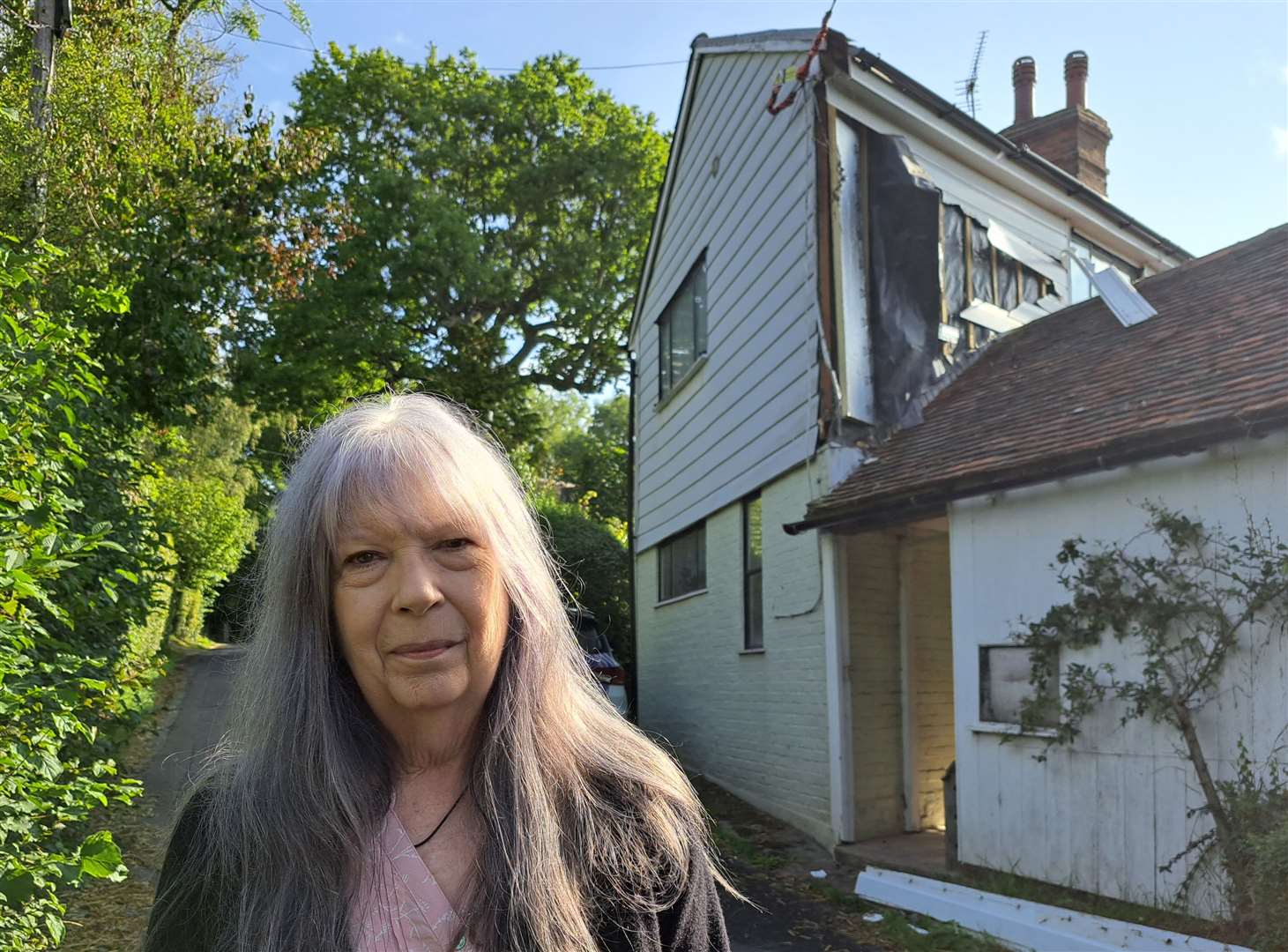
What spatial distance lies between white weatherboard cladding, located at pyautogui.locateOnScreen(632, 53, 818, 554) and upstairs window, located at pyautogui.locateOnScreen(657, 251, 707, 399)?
203 millimetres

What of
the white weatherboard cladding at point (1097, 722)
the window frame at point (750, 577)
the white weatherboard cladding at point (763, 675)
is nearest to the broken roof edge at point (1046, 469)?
the white weatherboard cladding at point (1097, 722)

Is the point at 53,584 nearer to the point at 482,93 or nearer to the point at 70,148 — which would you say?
the point at 70,148

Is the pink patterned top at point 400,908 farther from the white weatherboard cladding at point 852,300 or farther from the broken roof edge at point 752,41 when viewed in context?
the broken roof edge at point 752,41

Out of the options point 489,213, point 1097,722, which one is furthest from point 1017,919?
point 489,213

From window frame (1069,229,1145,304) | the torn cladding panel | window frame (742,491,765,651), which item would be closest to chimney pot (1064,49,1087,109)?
window frame (1069,229,1145,304)

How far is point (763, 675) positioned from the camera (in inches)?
366

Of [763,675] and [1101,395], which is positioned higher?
[1101,395]

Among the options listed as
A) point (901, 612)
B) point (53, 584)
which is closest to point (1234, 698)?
point (901, 612)

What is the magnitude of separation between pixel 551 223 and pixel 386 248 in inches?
169

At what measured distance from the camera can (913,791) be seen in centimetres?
799

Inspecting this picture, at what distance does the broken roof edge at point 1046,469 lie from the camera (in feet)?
15.3

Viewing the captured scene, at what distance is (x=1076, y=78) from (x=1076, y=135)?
0.70 m

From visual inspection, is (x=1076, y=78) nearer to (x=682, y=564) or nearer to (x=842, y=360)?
(x=842, y=360)

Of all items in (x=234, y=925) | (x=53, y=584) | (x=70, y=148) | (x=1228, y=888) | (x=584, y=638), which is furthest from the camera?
(x=584, y=638)
